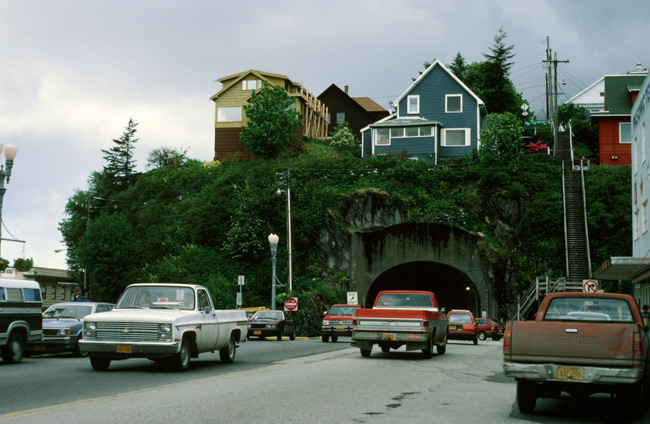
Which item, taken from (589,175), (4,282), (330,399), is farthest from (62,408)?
(589,175)

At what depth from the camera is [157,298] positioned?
15.9 metres

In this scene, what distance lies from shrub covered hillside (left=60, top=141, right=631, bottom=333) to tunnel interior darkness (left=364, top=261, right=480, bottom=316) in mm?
5375

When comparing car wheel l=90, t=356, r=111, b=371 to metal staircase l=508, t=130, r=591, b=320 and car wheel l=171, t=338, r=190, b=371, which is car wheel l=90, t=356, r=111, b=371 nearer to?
car wheel l=171, t=338, r=190, b=371

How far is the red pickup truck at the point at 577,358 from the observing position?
9445 mm

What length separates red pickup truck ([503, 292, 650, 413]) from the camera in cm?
945

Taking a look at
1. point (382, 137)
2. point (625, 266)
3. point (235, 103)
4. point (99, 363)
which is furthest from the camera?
point (235, 103)

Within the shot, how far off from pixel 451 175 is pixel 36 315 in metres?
36.1

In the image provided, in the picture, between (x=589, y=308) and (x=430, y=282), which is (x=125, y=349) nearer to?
(x=589, y=308)

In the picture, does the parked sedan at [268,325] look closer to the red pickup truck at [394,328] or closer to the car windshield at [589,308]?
the red pickup truck at [394,328]

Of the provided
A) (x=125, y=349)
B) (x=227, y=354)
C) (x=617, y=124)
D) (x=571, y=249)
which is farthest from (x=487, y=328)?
(x=125, y=349)

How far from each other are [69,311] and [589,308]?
15.7 m

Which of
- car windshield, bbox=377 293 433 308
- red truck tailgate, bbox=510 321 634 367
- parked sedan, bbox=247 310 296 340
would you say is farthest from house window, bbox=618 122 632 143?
red truck tailgate, bbox=510 321 634 367

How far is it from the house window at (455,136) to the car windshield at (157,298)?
43625 mm

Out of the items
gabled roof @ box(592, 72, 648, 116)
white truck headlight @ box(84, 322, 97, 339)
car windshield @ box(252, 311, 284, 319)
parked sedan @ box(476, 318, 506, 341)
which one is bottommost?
parked sedan @ box(476, 318, 506, 341)
